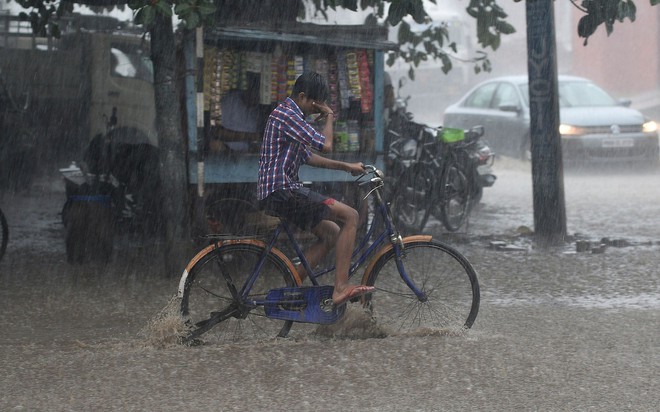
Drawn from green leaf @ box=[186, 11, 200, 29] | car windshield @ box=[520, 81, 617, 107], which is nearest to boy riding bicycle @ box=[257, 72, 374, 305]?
green leaf @ box=[186, 11, 200, 29]

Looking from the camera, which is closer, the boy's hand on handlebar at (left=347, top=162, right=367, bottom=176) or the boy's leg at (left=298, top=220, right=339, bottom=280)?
the boy's hand on handlebar at (left=347, top=162, right=367, bottom=176)

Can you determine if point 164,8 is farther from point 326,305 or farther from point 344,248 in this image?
point 326,305

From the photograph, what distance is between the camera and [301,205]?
20.1 ft

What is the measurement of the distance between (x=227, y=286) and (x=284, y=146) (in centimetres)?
91

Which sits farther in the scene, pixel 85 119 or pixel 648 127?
pixel 648 127

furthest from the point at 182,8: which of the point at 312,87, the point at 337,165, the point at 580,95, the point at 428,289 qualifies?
the point at 580,95

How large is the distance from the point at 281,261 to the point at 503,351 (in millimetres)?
1369

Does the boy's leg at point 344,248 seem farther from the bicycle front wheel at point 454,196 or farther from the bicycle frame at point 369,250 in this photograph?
the bicycle front wheel at point 454,196

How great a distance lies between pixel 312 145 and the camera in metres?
6.05

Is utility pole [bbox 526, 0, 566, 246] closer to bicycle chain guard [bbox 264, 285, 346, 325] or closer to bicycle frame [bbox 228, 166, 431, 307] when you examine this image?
bicycle frame [bbox 228, 166, 431, 307]

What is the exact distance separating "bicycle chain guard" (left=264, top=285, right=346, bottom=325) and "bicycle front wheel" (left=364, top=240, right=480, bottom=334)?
0.26 meters

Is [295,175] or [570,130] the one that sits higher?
[570,130]

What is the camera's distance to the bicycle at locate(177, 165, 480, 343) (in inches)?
246

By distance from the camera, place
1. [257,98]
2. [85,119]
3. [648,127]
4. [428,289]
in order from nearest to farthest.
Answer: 1. [428,289]
2. [257,98]
3. [85,119]
4. [648,127]
